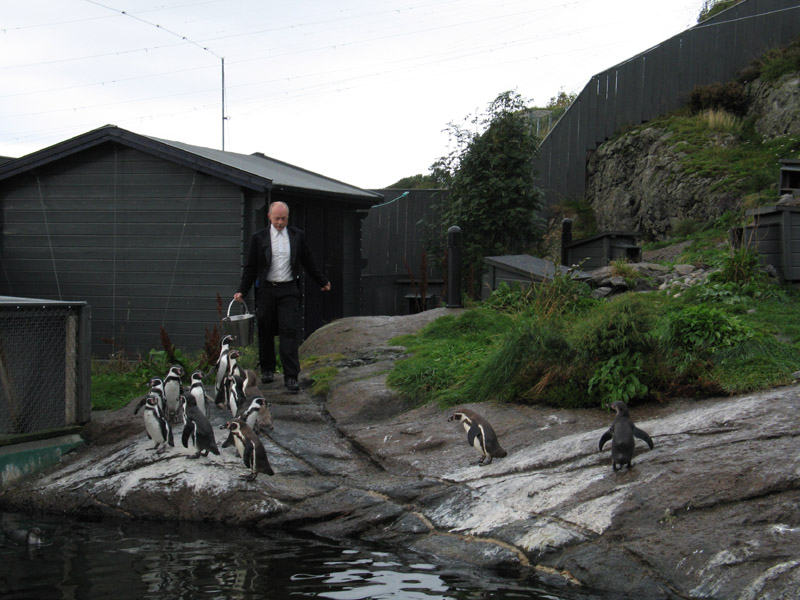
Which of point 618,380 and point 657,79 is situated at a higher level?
point 657,79

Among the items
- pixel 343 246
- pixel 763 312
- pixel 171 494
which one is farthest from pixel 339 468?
pixel 343 246

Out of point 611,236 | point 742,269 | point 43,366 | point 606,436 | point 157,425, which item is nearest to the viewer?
point 606,436

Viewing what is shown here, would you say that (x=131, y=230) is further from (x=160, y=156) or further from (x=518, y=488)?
(x=518, y=488)

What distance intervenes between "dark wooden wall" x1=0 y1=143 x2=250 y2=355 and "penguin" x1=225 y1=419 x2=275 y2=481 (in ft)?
23.4

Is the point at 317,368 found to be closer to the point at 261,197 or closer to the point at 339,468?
the point at 339,468

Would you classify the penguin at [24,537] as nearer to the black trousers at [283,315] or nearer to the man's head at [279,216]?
the black trousers at [283,315]

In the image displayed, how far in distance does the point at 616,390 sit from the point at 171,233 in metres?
9.23

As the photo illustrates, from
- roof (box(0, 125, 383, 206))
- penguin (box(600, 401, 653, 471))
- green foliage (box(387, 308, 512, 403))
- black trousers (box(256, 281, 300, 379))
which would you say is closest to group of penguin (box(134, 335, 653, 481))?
penguin (box(600, 401, 653, 471))

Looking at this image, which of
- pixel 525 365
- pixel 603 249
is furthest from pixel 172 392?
pixel 603 249

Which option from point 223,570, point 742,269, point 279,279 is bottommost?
point 223,570

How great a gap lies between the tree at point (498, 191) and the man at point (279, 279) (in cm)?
1037

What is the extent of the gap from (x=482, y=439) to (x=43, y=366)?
4827 millimetres

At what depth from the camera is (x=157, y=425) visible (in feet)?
24.5

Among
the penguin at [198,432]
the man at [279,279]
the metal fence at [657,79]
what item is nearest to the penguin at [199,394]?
the penguin at [198,432]
